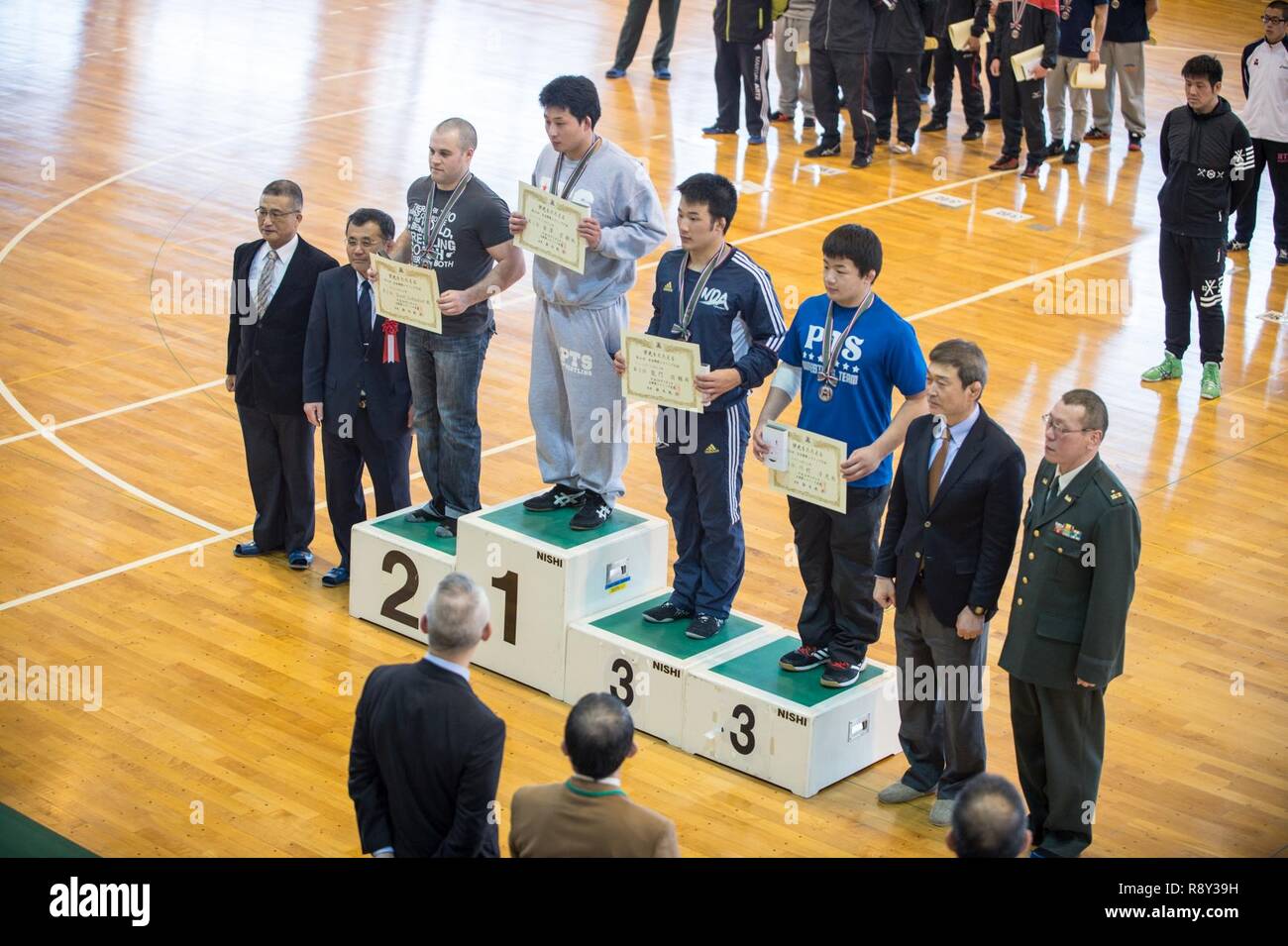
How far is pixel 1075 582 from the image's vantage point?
562cm

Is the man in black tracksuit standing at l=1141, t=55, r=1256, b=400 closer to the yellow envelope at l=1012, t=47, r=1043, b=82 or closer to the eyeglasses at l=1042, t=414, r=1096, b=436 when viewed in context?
the yellow envelope at l=1012, t=47, r=1043, b=82

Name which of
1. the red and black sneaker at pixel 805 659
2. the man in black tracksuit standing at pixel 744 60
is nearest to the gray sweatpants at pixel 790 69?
the man in black tracksuit standing at pixel 744 60

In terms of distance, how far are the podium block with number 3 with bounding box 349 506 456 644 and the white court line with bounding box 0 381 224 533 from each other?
1142mm

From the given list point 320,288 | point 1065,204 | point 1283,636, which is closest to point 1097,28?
point 1065,204

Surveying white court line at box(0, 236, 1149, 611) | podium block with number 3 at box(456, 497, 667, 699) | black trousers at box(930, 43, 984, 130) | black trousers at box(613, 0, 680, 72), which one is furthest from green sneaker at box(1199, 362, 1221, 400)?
black trousers at box(613, 0, 680, 72)

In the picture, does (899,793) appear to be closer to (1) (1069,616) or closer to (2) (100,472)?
(1) (1069,616)

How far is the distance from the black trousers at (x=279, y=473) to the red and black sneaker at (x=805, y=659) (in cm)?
270

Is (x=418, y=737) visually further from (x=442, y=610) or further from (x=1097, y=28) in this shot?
(x=1097, y=28)

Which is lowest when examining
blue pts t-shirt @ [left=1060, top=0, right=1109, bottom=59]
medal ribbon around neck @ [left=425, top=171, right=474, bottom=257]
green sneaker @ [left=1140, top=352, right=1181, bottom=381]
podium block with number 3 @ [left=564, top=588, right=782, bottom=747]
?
podium block with number 3 @ [left=564, top=588, right=782, bottom=747]

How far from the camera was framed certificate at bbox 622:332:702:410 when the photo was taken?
6.48 metres

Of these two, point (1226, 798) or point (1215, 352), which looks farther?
point (1215, 352)

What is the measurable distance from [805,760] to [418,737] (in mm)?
2188

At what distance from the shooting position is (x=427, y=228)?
740cm

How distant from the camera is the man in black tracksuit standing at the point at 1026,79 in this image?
15.2 meters
